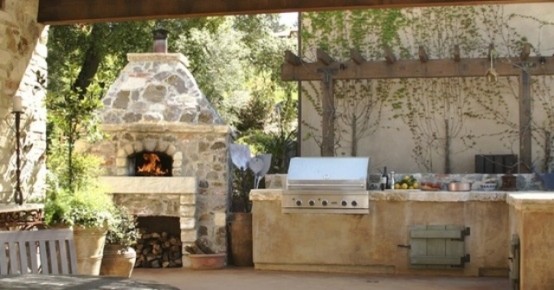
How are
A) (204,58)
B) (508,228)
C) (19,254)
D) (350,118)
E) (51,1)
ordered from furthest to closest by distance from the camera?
(204,58)
(350,118)
(508,228)
(51,1)
(19,254)

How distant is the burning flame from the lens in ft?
34.4

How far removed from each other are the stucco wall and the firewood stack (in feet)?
7.72

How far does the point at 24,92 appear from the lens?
6.43m

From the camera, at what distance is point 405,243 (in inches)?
364

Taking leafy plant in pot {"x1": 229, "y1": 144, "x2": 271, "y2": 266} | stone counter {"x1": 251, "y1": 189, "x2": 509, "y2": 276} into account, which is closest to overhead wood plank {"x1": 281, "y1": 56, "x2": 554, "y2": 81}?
leafy plant in pot {"x1": 229, "y1": 144, "x2": 271, "y2": 266}

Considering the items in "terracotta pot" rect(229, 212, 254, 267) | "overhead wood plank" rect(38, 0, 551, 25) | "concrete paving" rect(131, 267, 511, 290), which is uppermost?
"overhead wood plank" rect(38, 0, 551, 25)

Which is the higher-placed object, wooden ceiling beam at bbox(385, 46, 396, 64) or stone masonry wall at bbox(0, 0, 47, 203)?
wooden ceiling beam at bbox(385, 46, 396, 64)

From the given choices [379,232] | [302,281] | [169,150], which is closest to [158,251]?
[169,150]

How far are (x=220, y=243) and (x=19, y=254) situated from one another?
603 cm

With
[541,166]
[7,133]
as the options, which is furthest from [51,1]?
[541,166]

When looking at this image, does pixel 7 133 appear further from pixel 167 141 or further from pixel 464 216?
pixel 464 216

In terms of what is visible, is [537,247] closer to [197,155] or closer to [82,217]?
[82,217]

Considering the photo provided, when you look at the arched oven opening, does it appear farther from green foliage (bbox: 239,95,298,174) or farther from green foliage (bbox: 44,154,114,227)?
green foliage (bbox: 44,154,114,227)

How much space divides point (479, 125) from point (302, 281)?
395cm
